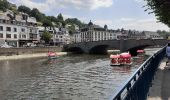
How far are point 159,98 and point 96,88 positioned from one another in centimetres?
1834

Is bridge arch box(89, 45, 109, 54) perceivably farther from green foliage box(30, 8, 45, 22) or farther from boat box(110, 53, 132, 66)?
green foliage box(30, 8, 45, 22)

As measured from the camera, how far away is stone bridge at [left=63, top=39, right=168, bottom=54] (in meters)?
85.3

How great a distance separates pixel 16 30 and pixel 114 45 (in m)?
37.2

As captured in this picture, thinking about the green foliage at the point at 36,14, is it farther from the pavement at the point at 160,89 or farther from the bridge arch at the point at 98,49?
the pavement at the point at 160,89

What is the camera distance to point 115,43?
95312 millimetres

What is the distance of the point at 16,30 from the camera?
112 m

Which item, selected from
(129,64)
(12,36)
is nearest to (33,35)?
(12,36)

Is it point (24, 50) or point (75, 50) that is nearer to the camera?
point (24, 50)

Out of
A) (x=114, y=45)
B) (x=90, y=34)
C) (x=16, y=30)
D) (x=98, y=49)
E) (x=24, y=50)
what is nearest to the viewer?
(x=24, y=50)

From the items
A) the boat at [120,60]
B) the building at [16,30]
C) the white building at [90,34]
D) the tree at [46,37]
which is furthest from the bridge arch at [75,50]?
the white building at [90,34]

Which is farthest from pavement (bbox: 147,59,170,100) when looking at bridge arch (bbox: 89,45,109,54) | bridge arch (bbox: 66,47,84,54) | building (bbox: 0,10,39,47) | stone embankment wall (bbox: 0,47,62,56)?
bridge arch (bbox: 66,47,84,54)

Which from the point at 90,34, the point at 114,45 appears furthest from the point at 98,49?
the point at 90,34

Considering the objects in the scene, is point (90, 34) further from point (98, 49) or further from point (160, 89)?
point (160, 89)

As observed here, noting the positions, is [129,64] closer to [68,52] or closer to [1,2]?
[68,52]
